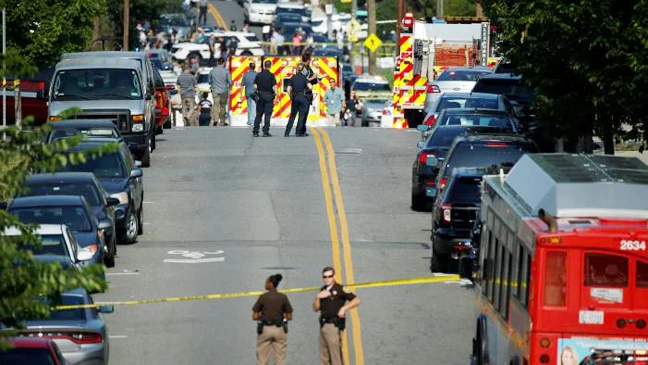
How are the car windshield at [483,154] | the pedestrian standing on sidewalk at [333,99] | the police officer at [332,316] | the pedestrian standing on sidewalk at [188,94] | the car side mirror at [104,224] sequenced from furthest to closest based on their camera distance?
1. the pedestrian standing on sidewalk at [188,94]
2. the pedestrian standing on sidewalk at [333,99]
3. the car windshield at [483,154]
4. the car side mirror at [104,224]
5. the police officer at [332,316]

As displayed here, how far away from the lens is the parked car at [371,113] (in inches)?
2510

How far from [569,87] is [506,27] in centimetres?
345

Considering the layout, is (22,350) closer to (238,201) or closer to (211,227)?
(211,227)

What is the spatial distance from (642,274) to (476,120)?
744 inches

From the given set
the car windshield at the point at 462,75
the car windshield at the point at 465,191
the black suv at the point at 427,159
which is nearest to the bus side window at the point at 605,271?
the car windshield at the point at 465,191

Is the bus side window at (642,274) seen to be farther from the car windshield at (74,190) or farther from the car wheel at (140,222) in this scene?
the car wheel at (140,222)

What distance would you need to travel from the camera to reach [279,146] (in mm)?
40438

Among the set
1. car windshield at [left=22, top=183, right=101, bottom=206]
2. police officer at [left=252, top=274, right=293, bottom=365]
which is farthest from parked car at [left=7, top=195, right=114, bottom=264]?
police officer at [left=252, top=274, right=293, bottom=365]

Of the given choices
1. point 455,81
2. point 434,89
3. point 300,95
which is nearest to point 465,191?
point 300,95

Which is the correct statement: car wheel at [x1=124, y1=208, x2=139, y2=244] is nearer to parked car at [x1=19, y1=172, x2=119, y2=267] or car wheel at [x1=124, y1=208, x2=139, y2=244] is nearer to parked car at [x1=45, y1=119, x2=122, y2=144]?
parked car at [x1=19, y1=172, x2=119, y2=267]

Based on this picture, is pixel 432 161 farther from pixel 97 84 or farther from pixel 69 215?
pixel 97 84

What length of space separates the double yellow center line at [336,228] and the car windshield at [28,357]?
5585 millimetres

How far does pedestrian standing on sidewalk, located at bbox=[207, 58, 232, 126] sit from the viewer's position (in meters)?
47.9

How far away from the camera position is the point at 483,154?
27.2 m
